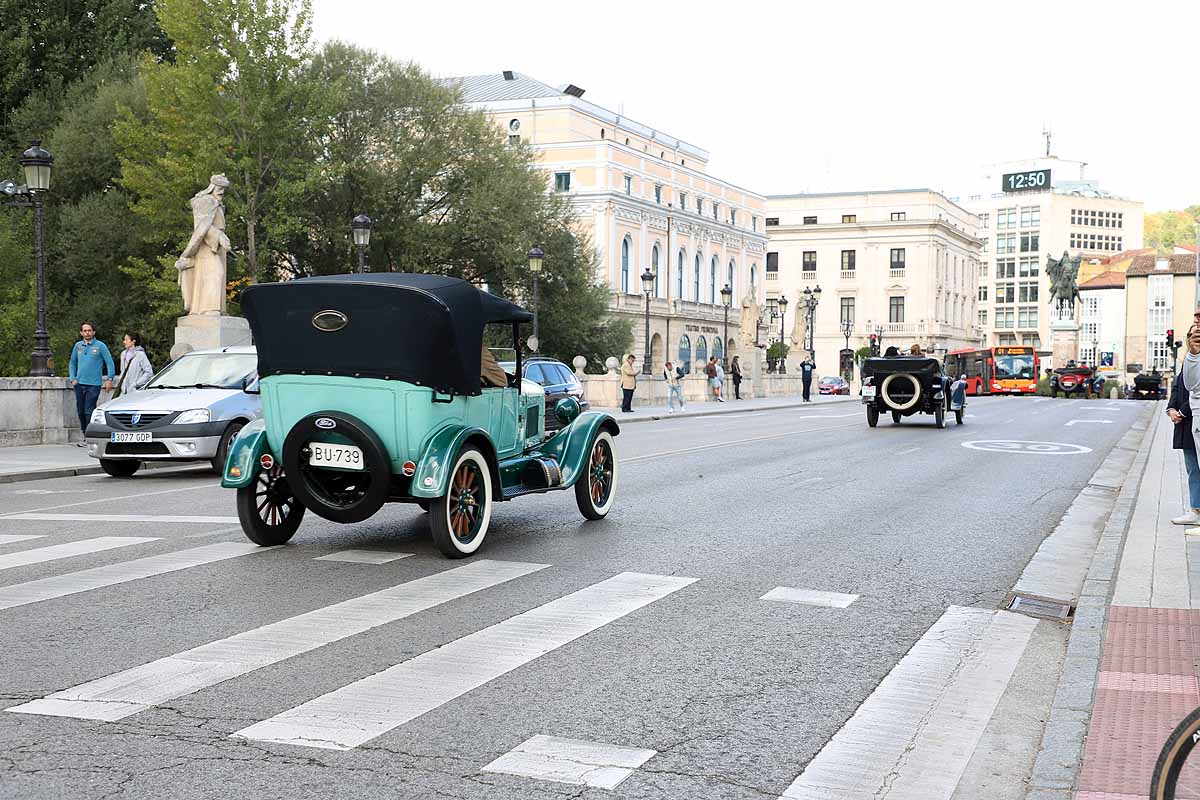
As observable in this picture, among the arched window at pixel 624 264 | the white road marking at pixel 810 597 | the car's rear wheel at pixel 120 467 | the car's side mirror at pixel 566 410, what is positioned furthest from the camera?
the arched window at pixel 624 264

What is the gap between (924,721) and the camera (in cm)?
516

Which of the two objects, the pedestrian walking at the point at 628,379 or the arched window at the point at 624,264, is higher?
the arched window at the point at 624,264

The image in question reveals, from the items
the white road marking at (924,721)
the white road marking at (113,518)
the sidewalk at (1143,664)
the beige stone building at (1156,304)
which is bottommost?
the white road marking at (924,721)

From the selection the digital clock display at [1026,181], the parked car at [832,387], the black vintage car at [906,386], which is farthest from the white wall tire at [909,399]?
the digital clock display at [1026,181]

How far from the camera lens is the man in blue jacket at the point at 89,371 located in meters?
19.4

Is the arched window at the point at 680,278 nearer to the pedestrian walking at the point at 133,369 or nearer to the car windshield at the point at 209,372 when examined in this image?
the pedestrian walking at the point at 133,369

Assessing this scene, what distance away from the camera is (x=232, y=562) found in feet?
28.5

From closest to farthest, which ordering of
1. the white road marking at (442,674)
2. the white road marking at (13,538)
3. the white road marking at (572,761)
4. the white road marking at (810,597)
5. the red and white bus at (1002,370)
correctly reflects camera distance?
1. the white road marking at (572,761)
2. the white road marking at (442,674)
3. the white road marking at (810,597)
4. the white road marking at (13,538)
5. the red and white bus at (1002,370)

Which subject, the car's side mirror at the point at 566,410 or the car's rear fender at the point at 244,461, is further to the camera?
the car's side mirror at the point at 566,410

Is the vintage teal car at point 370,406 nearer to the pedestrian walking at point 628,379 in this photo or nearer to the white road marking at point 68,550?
the white road marking at point 68,550

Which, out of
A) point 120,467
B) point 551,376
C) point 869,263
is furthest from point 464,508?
point 869,263

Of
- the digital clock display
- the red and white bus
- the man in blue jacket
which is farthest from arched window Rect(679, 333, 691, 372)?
the digital clock display

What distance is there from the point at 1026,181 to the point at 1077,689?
15121cm

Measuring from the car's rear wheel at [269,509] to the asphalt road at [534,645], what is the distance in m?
0.26
